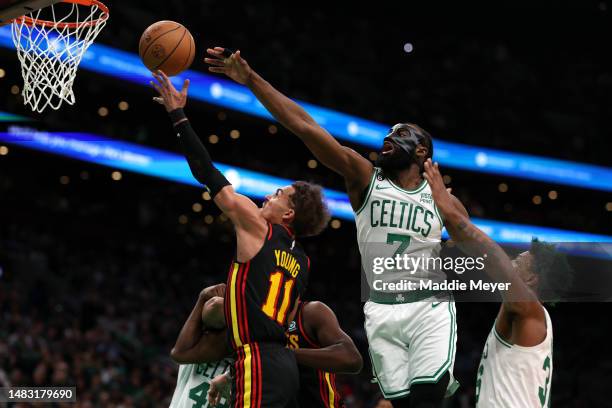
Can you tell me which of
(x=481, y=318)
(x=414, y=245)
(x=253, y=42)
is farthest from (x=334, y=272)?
(x=414, y=245)

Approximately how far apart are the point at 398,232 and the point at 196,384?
59.3 inches

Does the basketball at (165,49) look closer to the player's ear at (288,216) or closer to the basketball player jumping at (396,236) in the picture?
the basketball player jumping at (396,236)

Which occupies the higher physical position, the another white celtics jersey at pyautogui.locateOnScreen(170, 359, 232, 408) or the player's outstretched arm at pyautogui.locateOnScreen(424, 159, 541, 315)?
the player's outstretched arm at pyautogui.locateOnScreen(424, 159, 541, 315)

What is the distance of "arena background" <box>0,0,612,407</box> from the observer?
15.1m

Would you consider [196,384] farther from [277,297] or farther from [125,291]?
[125,291]

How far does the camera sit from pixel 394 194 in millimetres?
5102

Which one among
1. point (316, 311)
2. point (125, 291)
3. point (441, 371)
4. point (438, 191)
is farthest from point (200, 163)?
point (125, 291)

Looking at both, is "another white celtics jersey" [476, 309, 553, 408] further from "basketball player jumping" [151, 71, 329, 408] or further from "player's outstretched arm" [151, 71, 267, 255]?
"player's outstretched arm" [151, 71, 267, 255]

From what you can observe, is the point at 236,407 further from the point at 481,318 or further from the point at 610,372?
the point at 481,318

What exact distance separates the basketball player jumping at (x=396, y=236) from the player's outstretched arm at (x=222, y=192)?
2.13ft

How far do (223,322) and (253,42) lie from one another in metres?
18.0

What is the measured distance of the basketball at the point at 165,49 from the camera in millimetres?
5508

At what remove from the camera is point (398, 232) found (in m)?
5.07

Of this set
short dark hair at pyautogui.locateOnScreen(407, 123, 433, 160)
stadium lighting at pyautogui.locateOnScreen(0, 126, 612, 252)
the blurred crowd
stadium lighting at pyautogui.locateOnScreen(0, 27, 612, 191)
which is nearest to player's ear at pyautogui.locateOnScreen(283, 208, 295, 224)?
Answer: short dark hair at pyautogui.locateOnScreen(407, 123, 433, 160)
